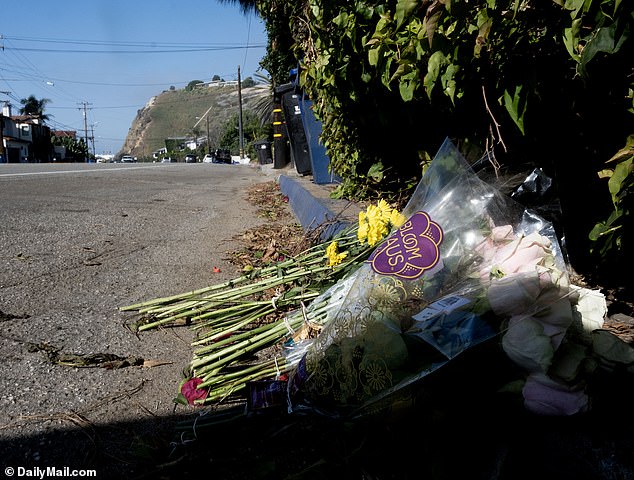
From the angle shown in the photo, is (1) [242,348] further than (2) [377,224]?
No

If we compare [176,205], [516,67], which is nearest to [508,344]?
[516,67]

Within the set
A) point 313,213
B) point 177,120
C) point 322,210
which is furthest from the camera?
point 177,120

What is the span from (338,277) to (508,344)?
141cm

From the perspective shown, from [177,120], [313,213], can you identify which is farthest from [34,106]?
[313,213]

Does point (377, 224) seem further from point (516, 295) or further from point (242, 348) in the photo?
point (516, 295)

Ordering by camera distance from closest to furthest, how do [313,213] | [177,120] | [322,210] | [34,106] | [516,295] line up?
[516,295], [322,210], [313,213], [34,106], [177,120]

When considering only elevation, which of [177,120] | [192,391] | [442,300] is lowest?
[192,391]

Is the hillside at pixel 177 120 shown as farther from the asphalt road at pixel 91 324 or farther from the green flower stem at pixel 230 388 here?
the green flower stem at pixel 230 388

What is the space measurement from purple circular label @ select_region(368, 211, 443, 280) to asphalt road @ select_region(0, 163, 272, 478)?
971 millimetres

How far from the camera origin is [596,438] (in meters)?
1.49

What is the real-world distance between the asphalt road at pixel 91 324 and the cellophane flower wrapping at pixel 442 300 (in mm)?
662

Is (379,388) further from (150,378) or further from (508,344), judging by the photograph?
Answer: (150,378)

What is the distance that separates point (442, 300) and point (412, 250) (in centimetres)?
29

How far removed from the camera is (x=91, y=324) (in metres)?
3.08
